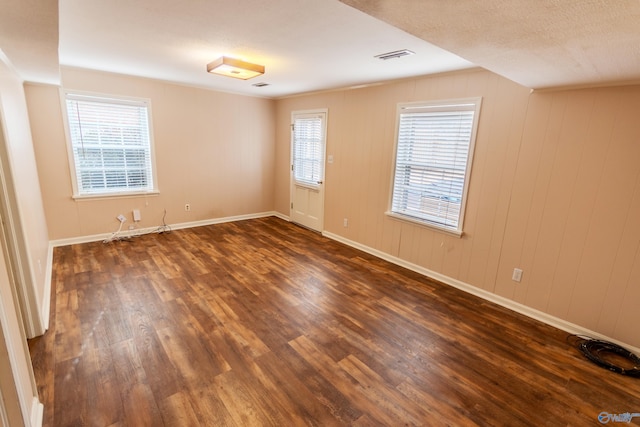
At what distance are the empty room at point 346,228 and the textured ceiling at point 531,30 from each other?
0.05ft

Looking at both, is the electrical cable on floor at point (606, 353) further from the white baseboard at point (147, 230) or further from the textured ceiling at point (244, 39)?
the white baseboard at point (147, 230)

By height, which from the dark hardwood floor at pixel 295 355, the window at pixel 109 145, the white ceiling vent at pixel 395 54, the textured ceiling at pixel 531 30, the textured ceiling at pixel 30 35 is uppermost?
the white ceiling vent at pixel 395 54

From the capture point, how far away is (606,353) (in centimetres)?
243

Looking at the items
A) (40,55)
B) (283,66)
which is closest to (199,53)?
Answer: (283,66)

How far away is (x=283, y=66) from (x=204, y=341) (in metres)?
2.89

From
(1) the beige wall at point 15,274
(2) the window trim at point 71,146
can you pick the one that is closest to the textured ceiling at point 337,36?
(2) the window trim at point 71,146

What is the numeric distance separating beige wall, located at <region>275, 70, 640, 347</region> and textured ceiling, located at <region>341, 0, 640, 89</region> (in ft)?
1.72

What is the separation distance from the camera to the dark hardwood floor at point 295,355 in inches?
70.2

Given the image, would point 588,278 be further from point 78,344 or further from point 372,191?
point 78,344

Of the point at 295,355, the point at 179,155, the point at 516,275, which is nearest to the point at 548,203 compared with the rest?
the point at 516,275

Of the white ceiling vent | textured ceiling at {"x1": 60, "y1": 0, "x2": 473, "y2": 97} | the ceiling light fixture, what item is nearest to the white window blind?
textured ceiling at {"x1": 60, "y1": 0, "x2": 473, "y2": 97}

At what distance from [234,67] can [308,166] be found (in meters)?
2.55

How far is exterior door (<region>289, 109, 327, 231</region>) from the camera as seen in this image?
5.02m

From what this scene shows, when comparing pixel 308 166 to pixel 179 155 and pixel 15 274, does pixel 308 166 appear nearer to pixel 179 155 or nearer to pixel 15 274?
pixel 179 155
